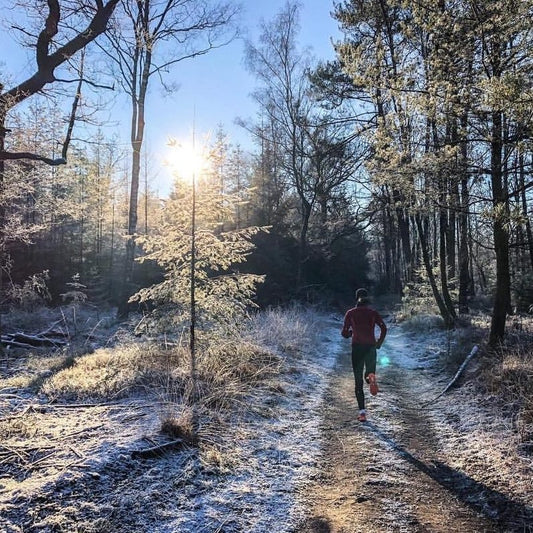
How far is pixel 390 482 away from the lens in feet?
13.2

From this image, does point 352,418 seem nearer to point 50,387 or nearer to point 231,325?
point 231,325

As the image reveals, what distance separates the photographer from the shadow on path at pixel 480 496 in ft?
10.9

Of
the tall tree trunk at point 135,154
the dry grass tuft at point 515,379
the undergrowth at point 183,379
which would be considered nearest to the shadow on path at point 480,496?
the dry grass tuft at point 515,379

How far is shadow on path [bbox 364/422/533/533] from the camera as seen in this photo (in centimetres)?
331

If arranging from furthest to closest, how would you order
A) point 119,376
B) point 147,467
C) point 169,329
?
point 169,329
point 119,376
point 147,467

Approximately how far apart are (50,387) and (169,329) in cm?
231

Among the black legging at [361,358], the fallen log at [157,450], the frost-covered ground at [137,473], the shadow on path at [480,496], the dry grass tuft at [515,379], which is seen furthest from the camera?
the black legging at [361,358]

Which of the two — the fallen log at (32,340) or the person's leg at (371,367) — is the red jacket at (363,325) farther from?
the fallen log at (32,340)

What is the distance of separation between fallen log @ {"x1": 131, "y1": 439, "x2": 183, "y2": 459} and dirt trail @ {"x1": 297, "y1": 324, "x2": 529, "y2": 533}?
148 centimetres

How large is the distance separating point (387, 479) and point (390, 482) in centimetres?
7

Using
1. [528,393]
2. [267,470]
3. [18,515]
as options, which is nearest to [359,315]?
[528,393]

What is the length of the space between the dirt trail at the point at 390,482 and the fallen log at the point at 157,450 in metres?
1.48

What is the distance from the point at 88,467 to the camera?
12.1 feet

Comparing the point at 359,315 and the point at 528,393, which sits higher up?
the point at 359,315
